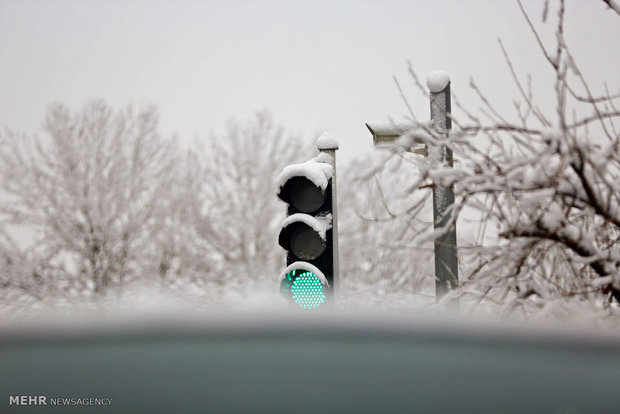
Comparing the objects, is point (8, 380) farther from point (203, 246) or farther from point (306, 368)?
point (203, 246)

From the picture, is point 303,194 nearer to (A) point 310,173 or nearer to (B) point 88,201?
(A) point 310,173

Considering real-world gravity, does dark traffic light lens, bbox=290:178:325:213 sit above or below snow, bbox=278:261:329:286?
above

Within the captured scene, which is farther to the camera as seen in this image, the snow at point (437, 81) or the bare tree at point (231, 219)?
the bare tree at point (231, 219)

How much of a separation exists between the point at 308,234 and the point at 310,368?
0.95 meters

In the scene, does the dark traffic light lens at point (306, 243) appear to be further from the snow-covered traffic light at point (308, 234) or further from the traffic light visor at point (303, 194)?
the traffic light visor at point (303, 194)

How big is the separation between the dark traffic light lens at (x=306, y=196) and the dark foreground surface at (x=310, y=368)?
2.70 ft

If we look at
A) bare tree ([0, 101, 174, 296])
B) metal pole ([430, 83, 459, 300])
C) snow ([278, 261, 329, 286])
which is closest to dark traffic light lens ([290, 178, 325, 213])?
snow ([278, 261, 329, 286])

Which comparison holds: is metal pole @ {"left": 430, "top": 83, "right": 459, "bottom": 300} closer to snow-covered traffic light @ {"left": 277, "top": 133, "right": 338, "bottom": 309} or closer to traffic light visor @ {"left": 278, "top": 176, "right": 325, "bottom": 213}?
snow-covered traffic light @ {"left": 277, "top": 133, "right": 338, "bottom": 309}

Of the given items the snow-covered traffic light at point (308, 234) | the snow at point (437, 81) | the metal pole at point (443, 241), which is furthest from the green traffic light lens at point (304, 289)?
the snow at point (437, 81)

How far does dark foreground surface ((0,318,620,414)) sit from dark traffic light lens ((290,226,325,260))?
51 cm

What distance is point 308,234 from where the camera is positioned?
15.2ft

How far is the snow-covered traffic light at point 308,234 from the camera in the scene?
14.8 feet

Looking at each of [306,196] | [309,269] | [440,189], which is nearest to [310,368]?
[309,269]

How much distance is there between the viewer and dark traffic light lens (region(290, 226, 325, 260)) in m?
4.60
